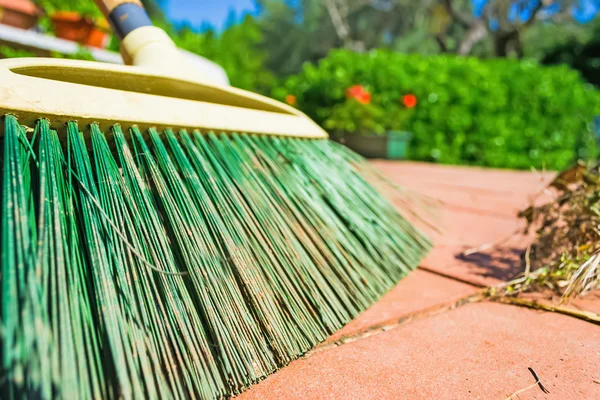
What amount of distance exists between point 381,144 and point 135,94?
15.4 feet

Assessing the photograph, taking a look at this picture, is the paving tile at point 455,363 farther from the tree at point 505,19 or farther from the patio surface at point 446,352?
the tree at point 505,19

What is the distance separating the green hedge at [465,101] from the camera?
5.82 m

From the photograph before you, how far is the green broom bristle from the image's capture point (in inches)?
20.1

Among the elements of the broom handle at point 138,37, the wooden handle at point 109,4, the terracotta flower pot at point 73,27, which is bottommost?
the broom handle at point 138,37

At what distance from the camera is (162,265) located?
68 cm

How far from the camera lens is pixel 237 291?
2.35 ft

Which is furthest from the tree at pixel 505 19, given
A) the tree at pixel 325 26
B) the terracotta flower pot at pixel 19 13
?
the terracotta flower pot at pixel 19 13

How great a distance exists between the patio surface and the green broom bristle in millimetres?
40

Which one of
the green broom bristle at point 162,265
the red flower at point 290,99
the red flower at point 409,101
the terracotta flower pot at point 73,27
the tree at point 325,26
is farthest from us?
the tree at point 325,26

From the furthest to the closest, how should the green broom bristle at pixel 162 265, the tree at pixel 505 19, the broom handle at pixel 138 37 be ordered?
1. the tree at pixel 505 19
2. the broom handle at pixel 138 37
3. the green broom bristle at pixel 162 265

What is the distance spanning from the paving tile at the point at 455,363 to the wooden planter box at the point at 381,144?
4.55 metres

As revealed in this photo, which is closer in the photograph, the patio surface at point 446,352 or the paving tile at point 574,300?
the patio surface at point 446,352

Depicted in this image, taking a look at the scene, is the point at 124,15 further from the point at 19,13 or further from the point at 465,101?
the point at 19,13

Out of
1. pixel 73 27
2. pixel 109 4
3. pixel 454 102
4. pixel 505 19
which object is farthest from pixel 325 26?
pixel 109 4
